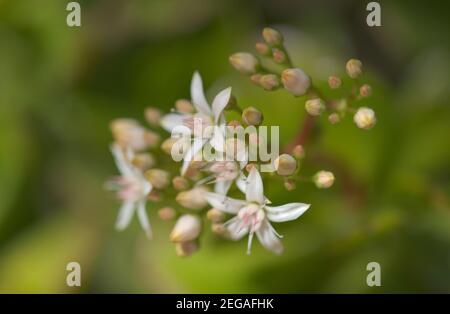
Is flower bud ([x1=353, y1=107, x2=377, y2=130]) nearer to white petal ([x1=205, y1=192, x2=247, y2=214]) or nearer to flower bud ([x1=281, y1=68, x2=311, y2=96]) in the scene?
flower bud ([x1=281, y1=68, x2=311, y2=96])

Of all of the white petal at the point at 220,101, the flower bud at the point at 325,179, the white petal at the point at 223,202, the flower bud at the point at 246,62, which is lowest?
the white petal at the point at 223,202

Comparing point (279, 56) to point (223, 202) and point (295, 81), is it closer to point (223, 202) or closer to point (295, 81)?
point (295, 81)

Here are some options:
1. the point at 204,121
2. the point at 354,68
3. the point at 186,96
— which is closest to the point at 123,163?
the point at 204,121

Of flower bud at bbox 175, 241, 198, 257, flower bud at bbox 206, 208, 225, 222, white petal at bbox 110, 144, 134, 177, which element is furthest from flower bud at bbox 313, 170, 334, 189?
white petal at bbox 110, 144, 134, 177

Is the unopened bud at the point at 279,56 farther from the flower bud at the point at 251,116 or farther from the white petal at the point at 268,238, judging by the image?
the white petal at the point at 268,238

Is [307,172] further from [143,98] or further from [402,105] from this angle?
[143,98]

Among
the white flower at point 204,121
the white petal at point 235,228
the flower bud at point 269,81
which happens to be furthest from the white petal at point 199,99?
the white petal at point 235,228
